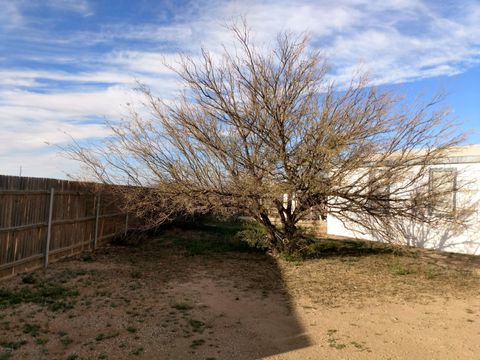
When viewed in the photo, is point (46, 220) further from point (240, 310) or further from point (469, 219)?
point (469, 219)

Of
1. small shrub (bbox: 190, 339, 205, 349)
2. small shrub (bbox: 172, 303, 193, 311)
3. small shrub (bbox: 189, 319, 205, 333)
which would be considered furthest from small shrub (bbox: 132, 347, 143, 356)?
small shrub (bbox: 172, 303, 193, 311)

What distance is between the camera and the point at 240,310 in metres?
6.43

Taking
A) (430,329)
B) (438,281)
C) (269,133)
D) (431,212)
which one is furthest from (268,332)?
(431,212)

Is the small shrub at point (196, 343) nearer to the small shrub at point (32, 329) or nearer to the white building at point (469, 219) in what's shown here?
the small shrub at point (32, 329)

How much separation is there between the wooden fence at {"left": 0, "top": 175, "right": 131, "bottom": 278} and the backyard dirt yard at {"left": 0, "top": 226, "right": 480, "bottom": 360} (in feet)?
1.32

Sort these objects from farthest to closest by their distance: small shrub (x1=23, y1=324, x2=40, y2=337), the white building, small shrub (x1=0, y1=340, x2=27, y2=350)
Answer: the white building, small shrub (x1=23, y1=324, x2=40, y2=337), small shrub (x1=0, y1=340, x2=27, y2=350)

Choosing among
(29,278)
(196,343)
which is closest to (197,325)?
(196,343)

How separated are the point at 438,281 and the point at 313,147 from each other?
3495 millimetres

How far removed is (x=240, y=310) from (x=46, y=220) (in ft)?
15.1

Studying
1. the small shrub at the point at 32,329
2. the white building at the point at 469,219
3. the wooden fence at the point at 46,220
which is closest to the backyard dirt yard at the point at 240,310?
the small shrub at the point at 32,329

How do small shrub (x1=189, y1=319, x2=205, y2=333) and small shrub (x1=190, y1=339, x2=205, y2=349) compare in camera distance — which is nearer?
small shrub (x1=190, y1=339, x2=205, y2=349)

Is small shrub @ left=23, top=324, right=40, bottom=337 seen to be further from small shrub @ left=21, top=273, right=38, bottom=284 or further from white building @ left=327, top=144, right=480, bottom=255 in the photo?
white building @ left=327, top=144, right=480, bottom=255

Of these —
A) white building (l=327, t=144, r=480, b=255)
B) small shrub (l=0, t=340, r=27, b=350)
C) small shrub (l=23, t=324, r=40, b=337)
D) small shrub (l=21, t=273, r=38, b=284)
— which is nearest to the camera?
small shrub (l=0, t=340, r=27, b=350)

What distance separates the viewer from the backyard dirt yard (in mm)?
4785
